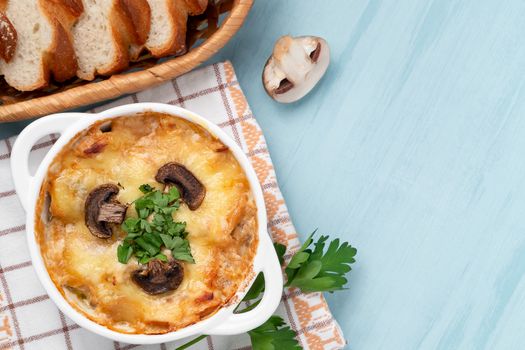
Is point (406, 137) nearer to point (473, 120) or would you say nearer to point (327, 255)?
point (473, 120)

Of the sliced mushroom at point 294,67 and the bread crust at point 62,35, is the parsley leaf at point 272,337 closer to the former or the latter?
the sliced mushroom at point 294,67

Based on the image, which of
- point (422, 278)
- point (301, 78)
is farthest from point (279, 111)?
point (422, 278)

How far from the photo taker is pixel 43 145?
7.76 ft

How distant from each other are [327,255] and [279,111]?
49 cm

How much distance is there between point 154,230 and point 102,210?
14 centimetres

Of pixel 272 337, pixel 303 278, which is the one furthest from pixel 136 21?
pixel 272 337

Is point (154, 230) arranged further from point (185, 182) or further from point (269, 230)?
point (269, 230)

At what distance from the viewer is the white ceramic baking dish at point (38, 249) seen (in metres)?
2.04

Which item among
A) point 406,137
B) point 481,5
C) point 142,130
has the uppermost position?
point 481,5

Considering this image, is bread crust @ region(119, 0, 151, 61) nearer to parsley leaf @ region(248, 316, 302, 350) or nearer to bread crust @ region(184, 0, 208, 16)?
bread crust @ region(184, 0, 208, 16)

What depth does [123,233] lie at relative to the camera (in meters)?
2.10

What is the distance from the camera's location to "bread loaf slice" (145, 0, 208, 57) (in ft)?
7.38

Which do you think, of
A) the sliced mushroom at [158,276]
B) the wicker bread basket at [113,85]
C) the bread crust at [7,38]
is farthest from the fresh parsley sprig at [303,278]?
the bread crust at [7,38]

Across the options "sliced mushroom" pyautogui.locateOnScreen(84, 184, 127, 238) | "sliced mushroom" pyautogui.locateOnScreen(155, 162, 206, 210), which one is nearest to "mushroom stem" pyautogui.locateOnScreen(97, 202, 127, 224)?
"sliced mushroom" pyautogui.locateOnScreen(84, 184, 127, 238)
